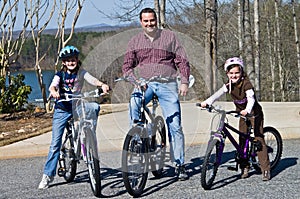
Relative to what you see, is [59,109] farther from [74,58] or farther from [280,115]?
[280,115]

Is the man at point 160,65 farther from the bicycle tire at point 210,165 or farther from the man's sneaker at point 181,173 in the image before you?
the bicycle tire at point 210,165

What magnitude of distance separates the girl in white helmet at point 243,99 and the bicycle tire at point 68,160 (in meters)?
1.53

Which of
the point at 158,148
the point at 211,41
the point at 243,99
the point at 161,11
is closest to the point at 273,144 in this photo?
the point at 243,99

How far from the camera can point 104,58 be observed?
7789 mm

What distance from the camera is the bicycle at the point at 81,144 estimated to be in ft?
17.7

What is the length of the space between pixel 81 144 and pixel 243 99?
183 cm

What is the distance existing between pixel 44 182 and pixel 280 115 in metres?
6.12

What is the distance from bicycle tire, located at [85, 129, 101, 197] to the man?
68 centimetres

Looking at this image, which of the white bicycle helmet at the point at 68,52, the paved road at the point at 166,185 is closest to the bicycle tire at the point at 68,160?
the paved road at the point at 166,185

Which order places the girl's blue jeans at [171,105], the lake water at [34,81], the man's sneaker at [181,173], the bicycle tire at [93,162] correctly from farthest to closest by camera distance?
the lake water at [34,81]
the man's sneaker at [181,173]
the girl's blue jeans at [171,105]
the bicycle tire at [93,162]

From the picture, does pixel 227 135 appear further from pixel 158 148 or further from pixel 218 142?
pixel 158 148

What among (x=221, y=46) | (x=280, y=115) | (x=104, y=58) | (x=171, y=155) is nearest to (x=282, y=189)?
(x=171, y=155)

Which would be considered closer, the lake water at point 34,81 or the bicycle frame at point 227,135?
the bicycle frame at point 227,135

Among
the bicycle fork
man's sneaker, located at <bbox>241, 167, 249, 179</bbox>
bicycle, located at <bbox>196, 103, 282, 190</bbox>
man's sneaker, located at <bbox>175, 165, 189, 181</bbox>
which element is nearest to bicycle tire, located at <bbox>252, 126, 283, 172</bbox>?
bicycle, located at <bbox>196, 103, 282, 190</bbox>
